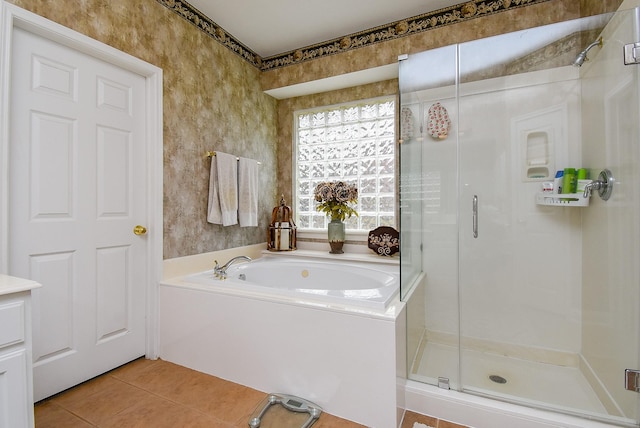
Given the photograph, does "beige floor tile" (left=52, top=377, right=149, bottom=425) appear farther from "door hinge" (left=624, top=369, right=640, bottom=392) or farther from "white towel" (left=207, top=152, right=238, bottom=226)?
"door hinge" (left=624, top=369, right=640, bottom=392)

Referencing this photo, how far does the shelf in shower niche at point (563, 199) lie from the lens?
1.90 metres

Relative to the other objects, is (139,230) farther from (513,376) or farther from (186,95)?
(513,376)

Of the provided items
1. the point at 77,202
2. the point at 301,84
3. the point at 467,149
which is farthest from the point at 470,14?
the point at 77,202

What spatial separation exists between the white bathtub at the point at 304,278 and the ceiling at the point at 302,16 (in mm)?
2045

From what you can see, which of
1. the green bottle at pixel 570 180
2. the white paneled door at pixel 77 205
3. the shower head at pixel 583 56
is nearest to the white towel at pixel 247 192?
the white paneled door at pixel 77 205

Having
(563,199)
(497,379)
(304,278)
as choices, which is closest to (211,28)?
(304,278)

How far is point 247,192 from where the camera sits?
9.44 ft

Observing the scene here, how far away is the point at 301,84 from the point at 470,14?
59.9 inches

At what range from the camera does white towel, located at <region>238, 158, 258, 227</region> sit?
2.83 meters

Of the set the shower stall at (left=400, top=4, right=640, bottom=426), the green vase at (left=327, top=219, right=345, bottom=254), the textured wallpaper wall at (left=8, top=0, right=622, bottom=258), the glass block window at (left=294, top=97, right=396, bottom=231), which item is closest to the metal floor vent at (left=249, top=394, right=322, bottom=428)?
the shower stall at (left=400, top=4, right=640, bottom=426)

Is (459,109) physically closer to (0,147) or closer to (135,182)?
(135,182)

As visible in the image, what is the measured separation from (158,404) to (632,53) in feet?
9.64

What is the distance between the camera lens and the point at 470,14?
239 cm

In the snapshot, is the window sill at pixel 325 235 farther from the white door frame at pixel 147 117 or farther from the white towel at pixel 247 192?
the white door frame at pixel 147 117
